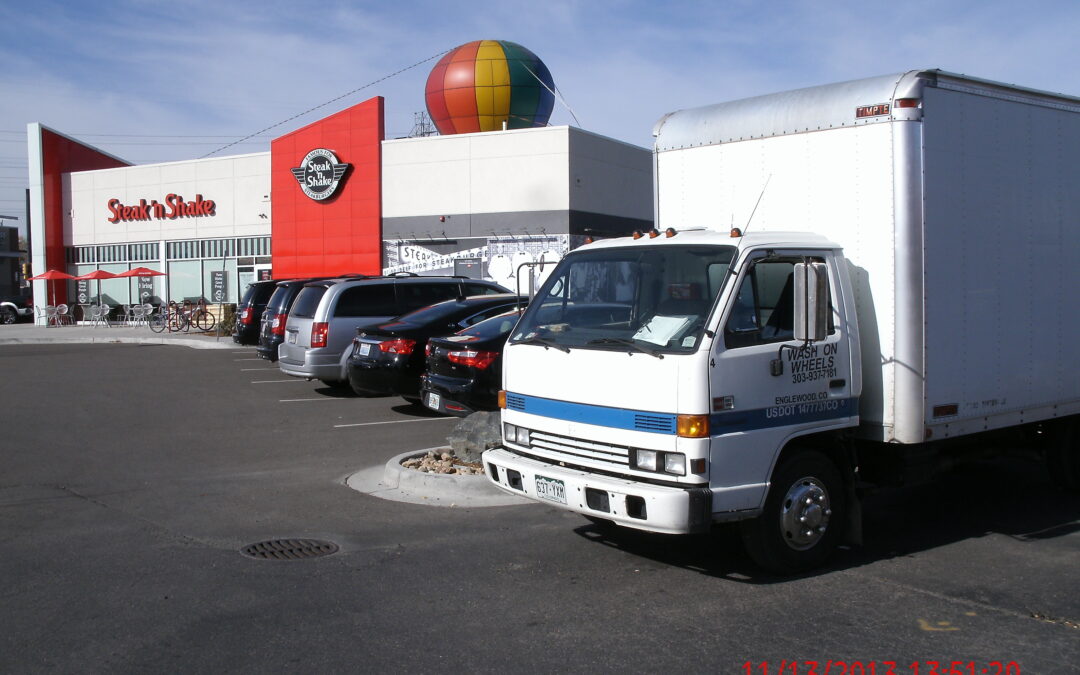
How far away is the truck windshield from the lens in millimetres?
5875

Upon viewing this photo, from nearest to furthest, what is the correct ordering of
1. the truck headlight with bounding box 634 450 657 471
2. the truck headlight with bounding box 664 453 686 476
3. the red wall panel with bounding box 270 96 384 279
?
the truck headlight with bounding box 664 453 686 476 → the truck headlight with bounding box 634 450 657 471 → the red wall panel with bounding box 270 96 384 279

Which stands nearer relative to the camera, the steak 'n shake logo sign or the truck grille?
the truck grille

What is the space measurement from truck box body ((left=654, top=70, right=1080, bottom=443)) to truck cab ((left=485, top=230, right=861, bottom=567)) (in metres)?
0.29

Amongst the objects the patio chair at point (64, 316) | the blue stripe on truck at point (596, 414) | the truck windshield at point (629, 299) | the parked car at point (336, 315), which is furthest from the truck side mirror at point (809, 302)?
the patio chair at point (64, 316)

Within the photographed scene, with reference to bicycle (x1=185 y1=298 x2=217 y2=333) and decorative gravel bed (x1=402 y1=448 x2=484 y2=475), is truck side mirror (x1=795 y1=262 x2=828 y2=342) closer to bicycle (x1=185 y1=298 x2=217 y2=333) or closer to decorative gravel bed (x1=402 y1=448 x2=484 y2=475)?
decorative gravel bed (x1=402 y1=448 x2=484 y2=475)

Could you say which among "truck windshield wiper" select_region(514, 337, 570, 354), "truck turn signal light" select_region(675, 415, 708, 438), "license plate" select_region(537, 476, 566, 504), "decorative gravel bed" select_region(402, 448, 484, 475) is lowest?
"decorative gravel bed" select_region(402, 448, 484, 475)

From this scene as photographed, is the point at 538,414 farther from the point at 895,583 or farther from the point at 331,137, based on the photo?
the point at 331,137

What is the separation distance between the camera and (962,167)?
21.5 ft

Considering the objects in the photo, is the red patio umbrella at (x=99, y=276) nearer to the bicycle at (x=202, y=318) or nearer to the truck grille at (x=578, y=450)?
the bicycle at (x=202, y=318)

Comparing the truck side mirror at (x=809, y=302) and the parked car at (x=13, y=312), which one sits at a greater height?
the parked car at (x=13, y=312)

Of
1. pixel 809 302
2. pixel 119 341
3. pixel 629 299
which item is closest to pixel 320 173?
pixel 119 341

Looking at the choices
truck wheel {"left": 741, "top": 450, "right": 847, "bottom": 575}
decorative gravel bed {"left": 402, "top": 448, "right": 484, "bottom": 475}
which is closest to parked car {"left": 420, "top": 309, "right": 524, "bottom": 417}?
decorative gravel bed {"left": 402, "top": 448, "right": 484, "bottom": 475}

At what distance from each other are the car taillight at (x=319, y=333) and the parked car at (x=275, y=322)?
2.16 m

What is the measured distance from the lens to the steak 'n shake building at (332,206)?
31750 millimetres
